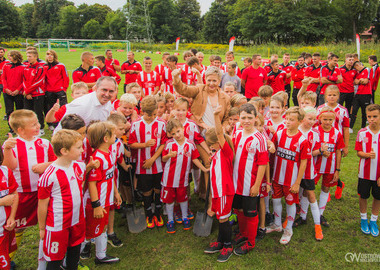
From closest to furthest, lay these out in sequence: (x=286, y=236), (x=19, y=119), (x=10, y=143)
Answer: (x=10, y=143) → (x=19, y=119) → (x=286, y=236)

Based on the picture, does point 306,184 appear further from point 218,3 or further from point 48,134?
point 218,3

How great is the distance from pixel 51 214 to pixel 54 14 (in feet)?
330

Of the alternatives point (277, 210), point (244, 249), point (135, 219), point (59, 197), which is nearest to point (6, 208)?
point (59, 197)

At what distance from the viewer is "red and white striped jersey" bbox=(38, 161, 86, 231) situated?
7.85 ft

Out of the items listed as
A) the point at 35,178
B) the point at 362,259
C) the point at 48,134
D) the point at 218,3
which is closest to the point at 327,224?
the point at 362,259

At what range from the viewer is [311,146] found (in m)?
3.65

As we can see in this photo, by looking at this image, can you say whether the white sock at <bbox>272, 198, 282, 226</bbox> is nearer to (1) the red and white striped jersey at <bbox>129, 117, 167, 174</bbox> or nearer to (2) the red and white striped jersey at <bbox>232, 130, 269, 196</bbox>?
(2) the red and white striped jersey at <bbox>232, 130, 269, 196</bbox>

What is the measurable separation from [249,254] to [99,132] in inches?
93.7

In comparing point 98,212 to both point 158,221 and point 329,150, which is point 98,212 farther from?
point 329,150

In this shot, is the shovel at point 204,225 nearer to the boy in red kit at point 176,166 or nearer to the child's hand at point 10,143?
the boy in red kit at point 176,166

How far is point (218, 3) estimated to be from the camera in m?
66.9

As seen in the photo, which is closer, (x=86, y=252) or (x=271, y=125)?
(x=86, y=252)

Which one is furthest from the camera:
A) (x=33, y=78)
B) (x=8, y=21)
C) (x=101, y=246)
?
(x=8, y=21)

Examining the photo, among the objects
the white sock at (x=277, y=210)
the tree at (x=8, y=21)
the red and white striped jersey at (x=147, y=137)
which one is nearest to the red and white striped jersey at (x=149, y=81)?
the red and white striped jersey at (x=147, y=137)
